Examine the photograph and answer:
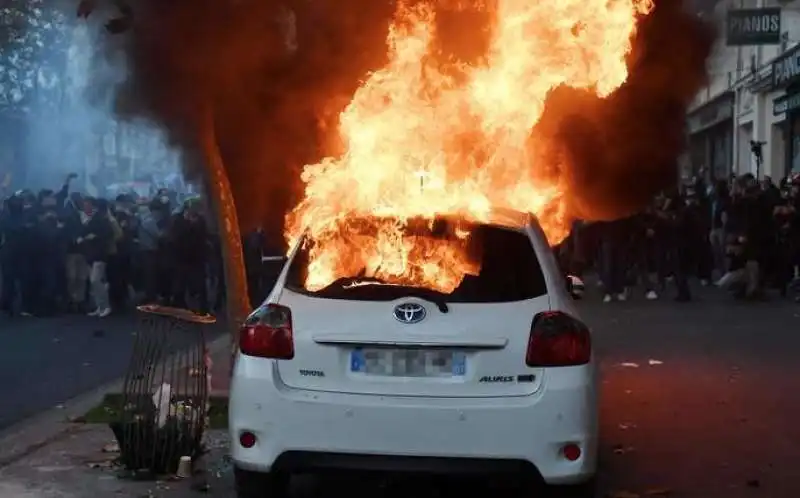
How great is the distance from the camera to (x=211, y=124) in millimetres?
8461

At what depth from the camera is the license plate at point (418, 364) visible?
219 inches

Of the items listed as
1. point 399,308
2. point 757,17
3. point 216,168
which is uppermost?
point 757,17

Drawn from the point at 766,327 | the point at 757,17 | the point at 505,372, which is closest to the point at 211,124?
the point at 505,372

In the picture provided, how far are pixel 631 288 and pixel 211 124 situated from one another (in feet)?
35.7

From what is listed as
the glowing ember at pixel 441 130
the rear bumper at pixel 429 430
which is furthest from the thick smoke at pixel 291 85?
the rear bumper at pixel 429 430

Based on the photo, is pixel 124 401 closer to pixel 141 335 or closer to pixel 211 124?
pixel 141 335

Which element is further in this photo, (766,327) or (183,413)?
(766,327)

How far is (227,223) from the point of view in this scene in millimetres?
8688

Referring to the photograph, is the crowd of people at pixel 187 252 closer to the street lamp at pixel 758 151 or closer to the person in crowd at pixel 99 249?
the person in crowd at pixel 99 249

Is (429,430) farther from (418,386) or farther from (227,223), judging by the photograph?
(227,223)

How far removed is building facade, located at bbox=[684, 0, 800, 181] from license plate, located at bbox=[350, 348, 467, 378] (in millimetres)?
12951

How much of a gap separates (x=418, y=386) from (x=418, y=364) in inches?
4.2

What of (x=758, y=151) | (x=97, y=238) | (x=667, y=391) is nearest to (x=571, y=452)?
(x=667, y=391)

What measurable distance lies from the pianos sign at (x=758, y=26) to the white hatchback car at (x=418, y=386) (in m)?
13.7
